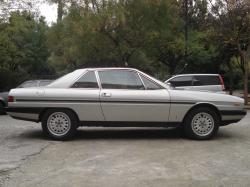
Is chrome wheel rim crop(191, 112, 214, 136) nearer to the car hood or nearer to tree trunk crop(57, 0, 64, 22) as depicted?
the car hood

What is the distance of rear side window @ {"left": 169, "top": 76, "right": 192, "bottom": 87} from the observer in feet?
64.1

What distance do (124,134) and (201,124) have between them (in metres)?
1.88

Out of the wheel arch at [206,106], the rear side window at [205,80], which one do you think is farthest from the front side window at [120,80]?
the rear side window at [205,80]

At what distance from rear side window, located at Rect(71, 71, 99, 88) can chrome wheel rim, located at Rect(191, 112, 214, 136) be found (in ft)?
7.54

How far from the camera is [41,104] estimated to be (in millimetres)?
10180

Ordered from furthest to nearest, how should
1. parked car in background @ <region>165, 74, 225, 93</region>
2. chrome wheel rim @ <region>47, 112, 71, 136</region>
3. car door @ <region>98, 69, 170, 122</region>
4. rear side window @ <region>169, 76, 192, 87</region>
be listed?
rear side window @ <region>169, 76, 192, 87</region> → parked car in background @ <region>165, 74, 225, 93</region> → chrome wheel rim @ <region>47, 112, 71, 136</region> → car door @ <region>98, 69, 170, 122</region>

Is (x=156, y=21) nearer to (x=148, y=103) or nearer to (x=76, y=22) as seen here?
(x=76, y=22)

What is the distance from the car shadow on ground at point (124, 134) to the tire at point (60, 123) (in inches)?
9.6

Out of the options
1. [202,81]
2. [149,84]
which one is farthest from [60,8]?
[149,84]

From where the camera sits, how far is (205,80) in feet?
64.1

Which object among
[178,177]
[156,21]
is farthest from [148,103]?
[156,21]

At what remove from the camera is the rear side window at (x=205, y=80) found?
19.4 m

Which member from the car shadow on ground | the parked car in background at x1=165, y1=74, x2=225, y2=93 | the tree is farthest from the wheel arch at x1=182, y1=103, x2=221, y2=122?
the tree

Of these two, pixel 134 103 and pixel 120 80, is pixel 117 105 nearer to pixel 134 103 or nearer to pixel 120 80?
pixel 134 103
